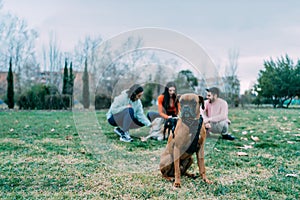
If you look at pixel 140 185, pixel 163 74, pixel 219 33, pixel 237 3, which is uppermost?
pixel 237 3

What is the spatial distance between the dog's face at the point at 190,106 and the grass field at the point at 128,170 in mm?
635

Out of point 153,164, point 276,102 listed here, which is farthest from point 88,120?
point 276,102

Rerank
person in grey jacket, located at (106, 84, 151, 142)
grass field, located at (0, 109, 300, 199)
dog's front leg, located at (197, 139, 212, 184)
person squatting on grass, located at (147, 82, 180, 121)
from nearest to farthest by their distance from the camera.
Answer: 1. grass field, located at (0, 109, 300, 199)
2. dog's front leg, located at (197, 139, 212, 184)
3. person squatting on grass, located at (147, 82, 180, 121)
4. person in grey jacket, located at (106, 84, 151, 142)

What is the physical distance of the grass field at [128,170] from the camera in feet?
7.52

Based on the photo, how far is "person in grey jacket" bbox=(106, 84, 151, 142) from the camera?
4820 mm

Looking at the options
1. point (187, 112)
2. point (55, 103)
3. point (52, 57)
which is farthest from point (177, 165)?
point (52, 57)

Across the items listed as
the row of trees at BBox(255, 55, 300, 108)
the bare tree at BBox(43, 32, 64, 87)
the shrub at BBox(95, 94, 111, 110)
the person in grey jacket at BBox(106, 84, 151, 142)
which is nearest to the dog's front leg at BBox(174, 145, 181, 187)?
the person in grey jacket at BBox(106, 84, 151, 142)

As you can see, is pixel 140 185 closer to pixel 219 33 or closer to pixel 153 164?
pixel 153 164

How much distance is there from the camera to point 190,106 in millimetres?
2480

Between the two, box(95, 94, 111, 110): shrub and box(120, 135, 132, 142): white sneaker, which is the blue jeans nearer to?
box(120, 135, 132, 142): white sneaker

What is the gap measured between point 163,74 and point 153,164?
5.38 ft

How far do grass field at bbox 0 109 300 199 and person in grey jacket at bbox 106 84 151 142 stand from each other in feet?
1.10

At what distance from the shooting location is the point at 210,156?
3559mm

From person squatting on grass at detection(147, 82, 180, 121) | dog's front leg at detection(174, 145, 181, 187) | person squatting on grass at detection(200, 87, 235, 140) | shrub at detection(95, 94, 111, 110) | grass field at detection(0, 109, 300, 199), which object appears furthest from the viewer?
shrub at detection(95, 94, 111, 110)
